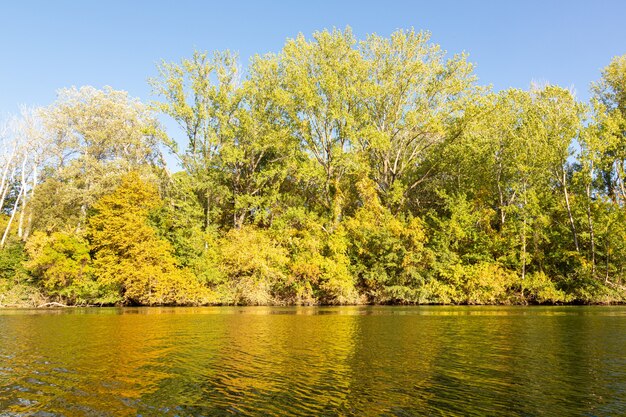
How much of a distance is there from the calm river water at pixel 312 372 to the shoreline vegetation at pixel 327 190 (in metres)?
24.4

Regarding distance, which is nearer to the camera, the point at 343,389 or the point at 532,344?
the point at 343,389

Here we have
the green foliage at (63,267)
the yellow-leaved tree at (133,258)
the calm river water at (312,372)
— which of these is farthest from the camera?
the green foliage at (63,267)

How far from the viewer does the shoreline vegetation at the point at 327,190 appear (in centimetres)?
4538

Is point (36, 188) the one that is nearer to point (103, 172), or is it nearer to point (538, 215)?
point (103, 172)

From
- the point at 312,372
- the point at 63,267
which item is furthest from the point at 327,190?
the point at 312,372

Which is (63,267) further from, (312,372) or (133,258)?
(312,372)

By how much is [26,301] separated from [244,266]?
817 inches

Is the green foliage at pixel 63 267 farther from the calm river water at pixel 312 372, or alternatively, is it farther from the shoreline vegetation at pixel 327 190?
the calm river water at pixel 312 372

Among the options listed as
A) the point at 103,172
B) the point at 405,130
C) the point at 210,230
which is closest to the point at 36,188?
the point at 103,172

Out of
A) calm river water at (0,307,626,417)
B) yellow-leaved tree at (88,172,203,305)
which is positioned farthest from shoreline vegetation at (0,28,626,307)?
calm river water at (0,307,626,417)

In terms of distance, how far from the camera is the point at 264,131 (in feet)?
180

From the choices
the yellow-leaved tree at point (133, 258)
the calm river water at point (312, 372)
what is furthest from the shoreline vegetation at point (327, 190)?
the calm river water at point (312, 372)

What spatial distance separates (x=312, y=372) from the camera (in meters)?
12.9

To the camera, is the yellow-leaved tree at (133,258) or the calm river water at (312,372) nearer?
the calm river water at (312,372)
